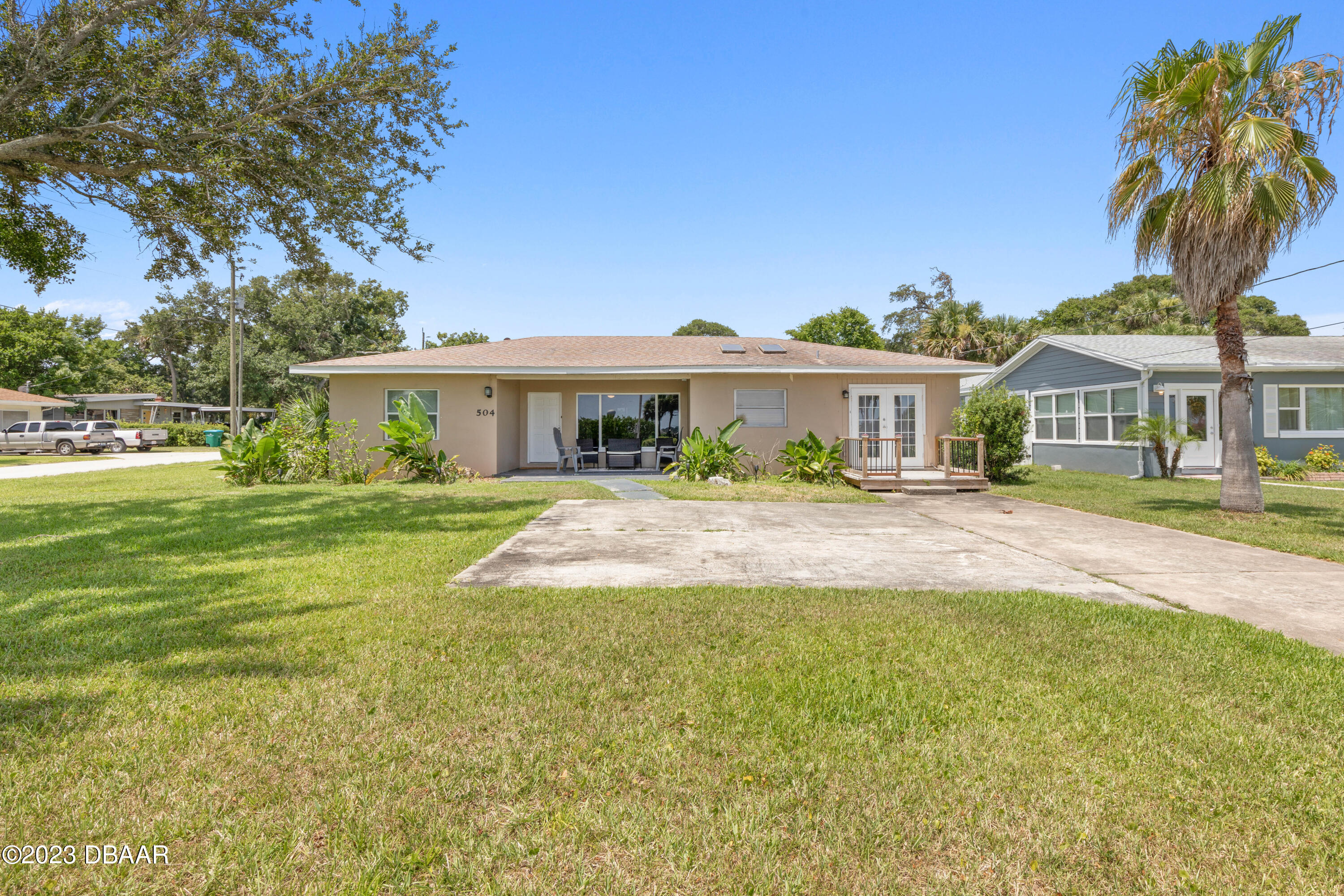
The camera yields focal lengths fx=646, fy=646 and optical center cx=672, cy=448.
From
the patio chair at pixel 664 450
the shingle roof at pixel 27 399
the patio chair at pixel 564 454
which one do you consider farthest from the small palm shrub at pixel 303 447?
the shingle roof at pixel 27 399

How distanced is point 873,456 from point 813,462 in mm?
1800

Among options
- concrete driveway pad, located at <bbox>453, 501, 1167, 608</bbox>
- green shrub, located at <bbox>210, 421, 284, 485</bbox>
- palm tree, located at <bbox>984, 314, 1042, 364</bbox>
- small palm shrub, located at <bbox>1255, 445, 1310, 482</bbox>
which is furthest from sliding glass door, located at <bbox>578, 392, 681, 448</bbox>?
palm tree, located at <bbox>984, 314, 1042, 364</bbox>

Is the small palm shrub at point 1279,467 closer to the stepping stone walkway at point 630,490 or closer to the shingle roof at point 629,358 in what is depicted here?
the shingle roof at point 629,358

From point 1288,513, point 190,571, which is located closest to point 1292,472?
point 1288,513

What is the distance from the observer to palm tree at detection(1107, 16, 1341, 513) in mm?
8844

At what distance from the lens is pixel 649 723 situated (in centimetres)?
281

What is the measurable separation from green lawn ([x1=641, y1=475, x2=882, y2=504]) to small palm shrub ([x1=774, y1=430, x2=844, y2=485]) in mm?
263

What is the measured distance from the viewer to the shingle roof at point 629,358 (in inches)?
562

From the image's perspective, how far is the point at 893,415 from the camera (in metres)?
15.0

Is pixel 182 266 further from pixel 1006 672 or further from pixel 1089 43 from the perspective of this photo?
pixel 1089 43

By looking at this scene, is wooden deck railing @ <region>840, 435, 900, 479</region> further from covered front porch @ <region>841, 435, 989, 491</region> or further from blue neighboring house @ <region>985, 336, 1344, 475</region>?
blue neighboring house @ <region>985, 336, 1344, 475</region>

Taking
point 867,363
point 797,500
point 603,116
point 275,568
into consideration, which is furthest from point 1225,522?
point 603,116

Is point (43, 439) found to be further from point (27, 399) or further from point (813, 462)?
point (813, 462)

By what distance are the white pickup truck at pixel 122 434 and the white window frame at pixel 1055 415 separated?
3776cm
